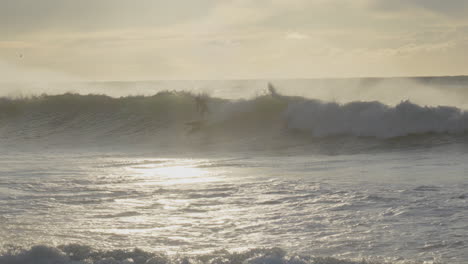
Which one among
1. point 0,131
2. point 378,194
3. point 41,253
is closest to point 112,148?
point 0,131

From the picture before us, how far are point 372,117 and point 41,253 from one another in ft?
42.9

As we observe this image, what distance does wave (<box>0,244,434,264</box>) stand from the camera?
5.48 m

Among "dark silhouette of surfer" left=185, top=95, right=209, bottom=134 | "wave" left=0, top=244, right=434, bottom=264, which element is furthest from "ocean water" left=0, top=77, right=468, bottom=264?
"dark silhouette of surfer" left=185, top=95, right=209, bottom=134

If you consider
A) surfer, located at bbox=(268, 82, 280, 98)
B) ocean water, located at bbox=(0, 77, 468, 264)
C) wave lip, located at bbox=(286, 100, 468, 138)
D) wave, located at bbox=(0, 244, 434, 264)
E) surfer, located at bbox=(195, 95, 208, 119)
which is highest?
surfer, located at bbox=(268, 82, 280, 98)

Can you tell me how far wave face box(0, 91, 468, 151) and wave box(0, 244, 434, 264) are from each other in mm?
11001

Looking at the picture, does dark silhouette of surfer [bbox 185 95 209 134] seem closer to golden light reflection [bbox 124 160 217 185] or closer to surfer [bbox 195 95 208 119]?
surfer [bbox 195 95 208 119]

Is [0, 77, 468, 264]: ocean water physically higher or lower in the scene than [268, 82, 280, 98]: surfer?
lower

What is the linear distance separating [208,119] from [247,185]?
11232mm

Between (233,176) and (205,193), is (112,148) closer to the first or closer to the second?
(233,176)

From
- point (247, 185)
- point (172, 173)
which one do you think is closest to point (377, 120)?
point (172, 173)

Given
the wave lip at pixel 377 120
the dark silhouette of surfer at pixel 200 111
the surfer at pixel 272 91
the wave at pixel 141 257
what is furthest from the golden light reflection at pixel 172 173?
the surfer at pixel 272 91

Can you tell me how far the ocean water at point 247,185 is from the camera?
5973 mm

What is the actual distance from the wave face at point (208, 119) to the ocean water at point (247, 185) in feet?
0.19

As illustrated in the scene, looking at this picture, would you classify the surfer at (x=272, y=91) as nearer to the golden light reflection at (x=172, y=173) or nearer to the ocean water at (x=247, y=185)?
the ocean water at (x=247, y=185)
